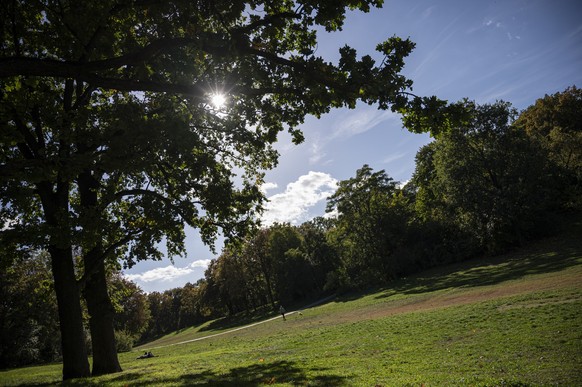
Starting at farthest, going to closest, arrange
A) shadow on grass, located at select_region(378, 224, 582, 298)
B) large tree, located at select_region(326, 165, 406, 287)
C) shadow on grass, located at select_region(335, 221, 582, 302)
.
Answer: large tree, located at select_region(326, 165, 406, 287)
shadow on grass, located at select_region(335, 221, 582, 302)
shadow on grass, located at select_region(378, 224, 582, 298)

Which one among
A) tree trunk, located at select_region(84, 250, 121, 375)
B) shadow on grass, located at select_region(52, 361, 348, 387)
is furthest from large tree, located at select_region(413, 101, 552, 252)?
tree trunk, located at select_region(84, 250, 121, 375)

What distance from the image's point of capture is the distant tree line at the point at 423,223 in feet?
128

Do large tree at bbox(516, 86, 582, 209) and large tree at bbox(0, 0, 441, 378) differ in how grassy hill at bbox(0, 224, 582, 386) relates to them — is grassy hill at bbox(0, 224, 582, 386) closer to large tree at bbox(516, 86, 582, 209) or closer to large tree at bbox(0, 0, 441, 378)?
large tree at bbox(0, 0, 441, 378)

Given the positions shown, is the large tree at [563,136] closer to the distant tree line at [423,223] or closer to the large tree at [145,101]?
the distant tree line at [423,223]

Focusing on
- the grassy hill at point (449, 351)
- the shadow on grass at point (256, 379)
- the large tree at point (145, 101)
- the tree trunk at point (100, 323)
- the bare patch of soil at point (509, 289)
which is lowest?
the bare patch of soil at point (509, 289)

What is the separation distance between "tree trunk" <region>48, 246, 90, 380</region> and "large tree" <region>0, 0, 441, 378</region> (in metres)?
0.04

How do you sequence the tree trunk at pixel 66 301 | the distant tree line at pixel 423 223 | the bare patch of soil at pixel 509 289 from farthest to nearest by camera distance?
the distant tree line at pixel 423 223 < the bare patch of soil at pixel 509 289 < the tree trunk at pixel 66 301

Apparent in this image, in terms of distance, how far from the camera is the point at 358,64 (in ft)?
27.8

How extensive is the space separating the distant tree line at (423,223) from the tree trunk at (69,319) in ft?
23.4

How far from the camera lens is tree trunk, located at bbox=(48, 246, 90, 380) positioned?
44.3 ft

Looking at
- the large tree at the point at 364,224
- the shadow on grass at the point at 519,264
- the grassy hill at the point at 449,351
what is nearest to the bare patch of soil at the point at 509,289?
the grassy hill at the point at 449,351

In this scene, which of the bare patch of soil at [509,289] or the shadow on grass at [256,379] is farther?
the bare patch of soil at [509,289]

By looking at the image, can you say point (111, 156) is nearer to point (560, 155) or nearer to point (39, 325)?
point (39, 325)

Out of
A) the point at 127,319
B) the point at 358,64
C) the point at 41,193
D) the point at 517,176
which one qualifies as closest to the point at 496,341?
the point at 358,64
